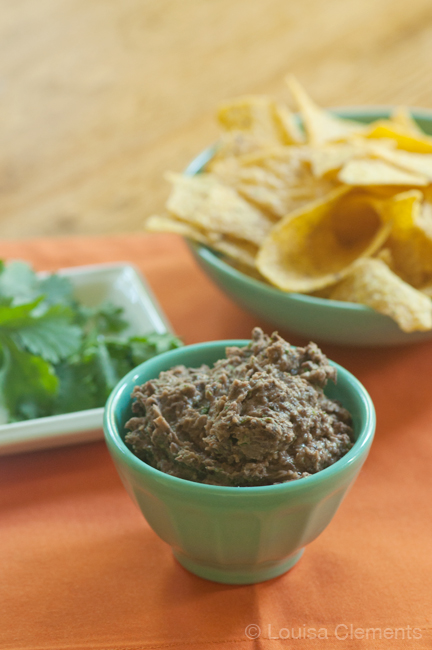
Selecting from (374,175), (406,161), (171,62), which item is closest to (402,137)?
(406,161)

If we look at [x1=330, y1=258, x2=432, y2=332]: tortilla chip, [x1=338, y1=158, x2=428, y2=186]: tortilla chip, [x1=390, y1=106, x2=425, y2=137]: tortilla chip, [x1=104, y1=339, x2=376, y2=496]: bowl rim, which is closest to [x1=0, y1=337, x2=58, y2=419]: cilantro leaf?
[x1=104, y1=339, x2=376, y2=496]: bowl rim

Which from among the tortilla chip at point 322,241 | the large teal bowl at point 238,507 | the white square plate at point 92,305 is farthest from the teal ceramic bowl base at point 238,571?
A: the tortilla chip at point 322,241

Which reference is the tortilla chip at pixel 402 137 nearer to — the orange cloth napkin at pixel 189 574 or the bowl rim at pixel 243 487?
the orange cloth napkin at pixel 189 574

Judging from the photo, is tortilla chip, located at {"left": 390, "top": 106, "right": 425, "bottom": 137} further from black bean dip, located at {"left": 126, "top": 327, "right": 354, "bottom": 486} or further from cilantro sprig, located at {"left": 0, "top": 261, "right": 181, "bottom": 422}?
black bean dip, located at {"left": 126, "top": 327, "right": 354, "bottom": 486}

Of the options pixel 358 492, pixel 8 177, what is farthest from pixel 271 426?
pixel 8 177

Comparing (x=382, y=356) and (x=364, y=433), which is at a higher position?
Result: (x=364, y=433)

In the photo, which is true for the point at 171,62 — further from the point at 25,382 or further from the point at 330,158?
the point at 25,382

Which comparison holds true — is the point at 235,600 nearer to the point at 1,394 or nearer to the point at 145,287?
the point at 1,394
